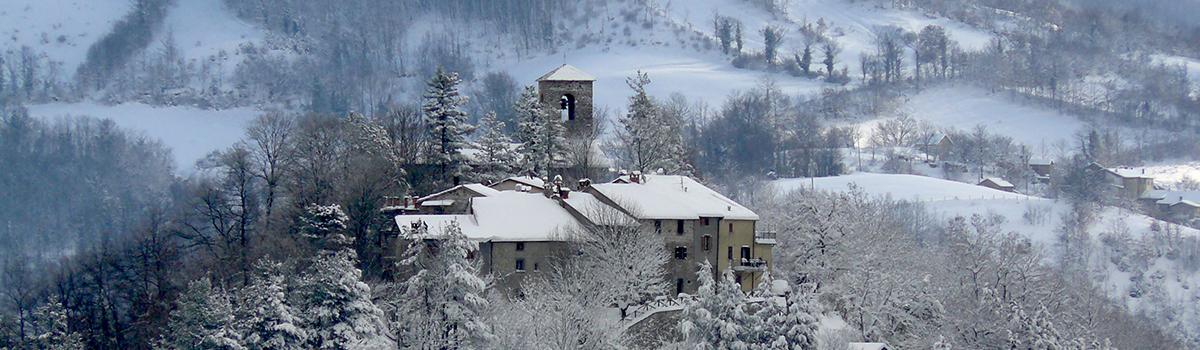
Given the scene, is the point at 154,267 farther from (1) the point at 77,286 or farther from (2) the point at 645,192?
(2) the point at 645,192

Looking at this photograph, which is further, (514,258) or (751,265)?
(751,265)

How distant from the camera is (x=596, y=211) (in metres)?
49.1

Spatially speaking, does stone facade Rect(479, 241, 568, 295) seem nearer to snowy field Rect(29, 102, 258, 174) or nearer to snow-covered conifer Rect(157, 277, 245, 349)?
snow-covered conifer Rect(157, 277, 245, 349)

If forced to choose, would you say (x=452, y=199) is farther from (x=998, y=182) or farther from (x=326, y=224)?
(x=998, y=182)

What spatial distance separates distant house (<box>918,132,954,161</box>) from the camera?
13125 centimetres

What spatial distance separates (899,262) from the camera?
5412 cm

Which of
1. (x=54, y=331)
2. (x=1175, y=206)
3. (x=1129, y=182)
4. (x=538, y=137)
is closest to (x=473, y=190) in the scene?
(x=538, y=137)

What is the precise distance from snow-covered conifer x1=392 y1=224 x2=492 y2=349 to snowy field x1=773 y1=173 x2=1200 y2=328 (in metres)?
52.7

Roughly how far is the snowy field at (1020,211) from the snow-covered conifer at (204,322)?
5308 cm

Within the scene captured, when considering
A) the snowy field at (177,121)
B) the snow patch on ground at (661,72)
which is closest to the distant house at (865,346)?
the snowy field at (177,121)

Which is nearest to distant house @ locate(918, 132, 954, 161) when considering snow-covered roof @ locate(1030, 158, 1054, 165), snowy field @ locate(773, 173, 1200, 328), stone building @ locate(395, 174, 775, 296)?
snow-covered roof @ locate(1030, 158, 1054, 165)

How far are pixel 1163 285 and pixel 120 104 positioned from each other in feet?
292

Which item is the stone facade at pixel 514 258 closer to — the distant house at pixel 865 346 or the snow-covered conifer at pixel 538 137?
the distant house at pixel 865 346

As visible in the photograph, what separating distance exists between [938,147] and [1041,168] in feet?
28.2
